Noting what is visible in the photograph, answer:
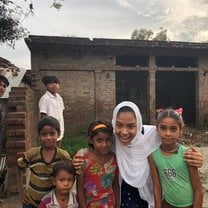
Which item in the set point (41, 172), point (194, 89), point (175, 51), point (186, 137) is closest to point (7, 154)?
point (41, 172)

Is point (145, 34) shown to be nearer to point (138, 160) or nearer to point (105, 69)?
point (105, 69)

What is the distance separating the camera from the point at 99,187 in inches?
104

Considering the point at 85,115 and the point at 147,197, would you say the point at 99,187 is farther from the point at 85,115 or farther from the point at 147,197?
the point at 85,115

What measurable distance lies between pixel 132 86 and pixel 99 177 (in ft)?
39.4

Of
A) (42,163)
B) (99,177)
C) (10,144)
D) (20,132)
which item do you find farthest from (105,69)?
(99,177)

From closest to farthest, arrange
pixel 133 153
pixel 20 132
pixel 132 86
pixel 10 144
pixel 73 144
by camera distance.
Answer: pixel 133 153 → pixel 10 144 → pixel 20 132 → pixel 73 144 → pixel 132 86

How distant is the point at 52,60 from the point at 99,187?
9.88 metres

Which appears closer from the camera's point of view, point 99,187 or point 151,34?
point 99,187

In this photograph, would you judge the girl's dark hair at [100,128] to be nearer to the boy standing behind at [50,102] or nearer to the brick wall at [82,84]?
the boy standing behind at [50,102]

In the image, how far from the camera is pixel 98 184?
8.63 feet

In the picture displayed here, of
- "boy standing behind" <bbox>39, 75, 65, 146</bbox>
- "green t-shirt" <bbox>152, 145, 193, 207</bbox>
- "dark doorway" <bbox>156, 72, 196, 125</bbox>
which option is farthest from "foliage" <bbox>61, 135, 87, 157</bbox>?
"green t-shirt" <bbox>152, 145, 193, 207</bbox>

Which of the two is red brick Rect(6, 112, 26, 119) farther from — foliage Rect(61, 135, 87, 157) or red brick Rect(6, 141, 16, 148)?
foliage Rect(61, 135, 87, 157)

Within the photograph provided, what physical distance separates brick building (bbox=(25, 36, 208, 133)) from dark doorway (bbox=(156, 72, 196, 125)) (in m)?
0.81

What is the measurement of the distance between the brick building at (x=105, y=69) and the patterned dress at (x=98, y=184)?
9.31 m
